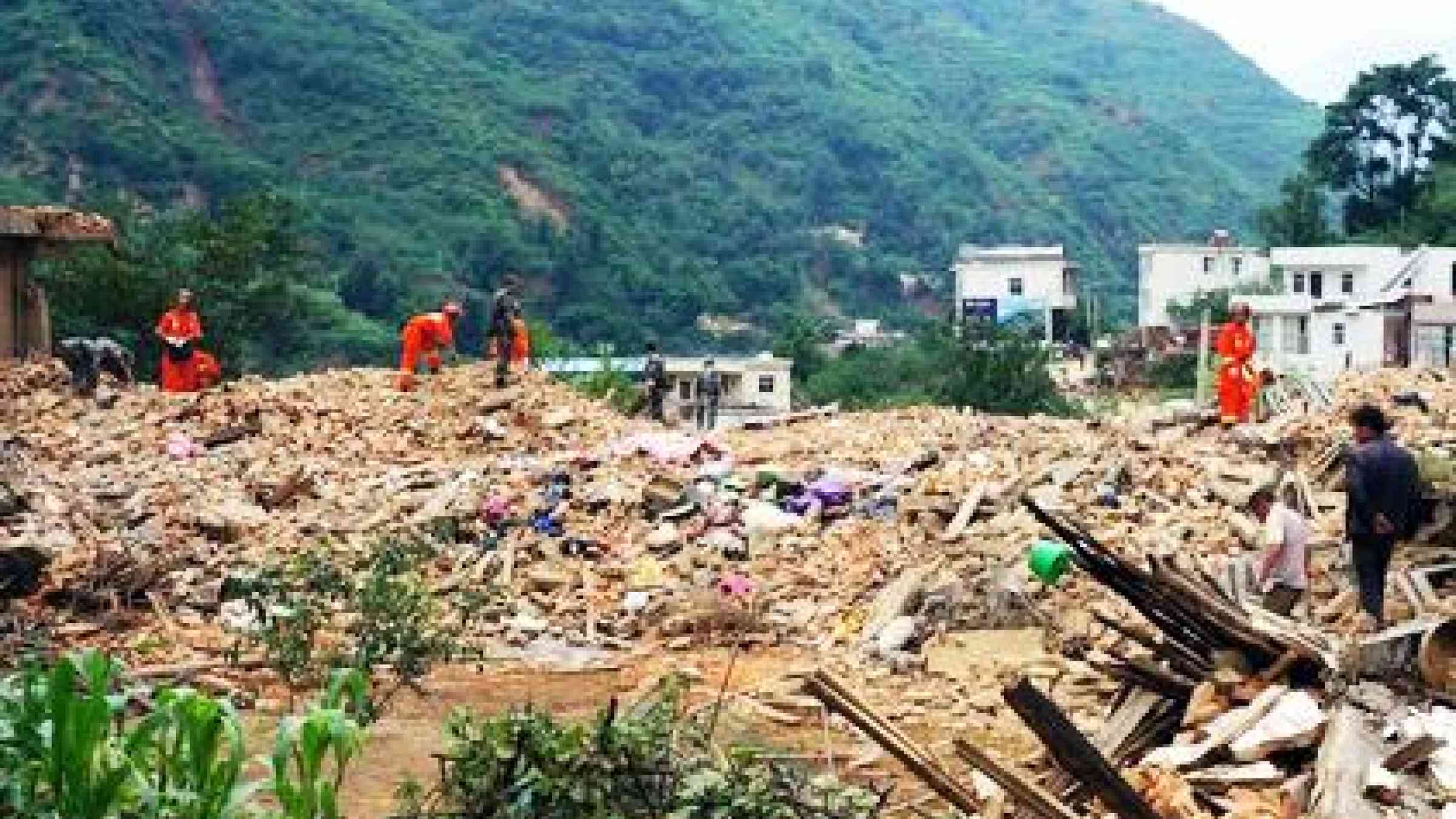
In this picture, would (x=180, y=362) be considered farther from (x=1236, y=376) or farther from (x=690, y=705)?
(x=690, y=705)

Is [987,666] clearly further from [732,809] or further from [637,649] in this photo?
[732,809]

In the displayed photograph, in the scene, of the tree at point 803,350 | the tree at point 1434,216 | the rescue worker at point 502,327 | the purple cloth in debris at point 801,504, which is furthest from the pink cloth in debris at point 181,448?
the tree at point 1434,216

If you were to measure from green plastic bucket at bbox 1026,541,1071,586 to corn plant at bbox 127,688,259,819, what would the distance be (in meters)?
7.17

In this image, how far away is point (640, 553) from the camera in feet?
43.0

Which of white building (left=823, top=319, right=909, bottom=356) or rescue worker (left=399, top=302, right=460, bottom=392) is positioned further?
white building (left=823, top=319, right=909, bottom=356)

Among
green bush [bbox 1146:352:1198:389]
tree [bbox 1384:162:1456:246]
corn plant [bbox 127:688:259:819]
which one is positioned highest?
tree [bbox 1384:162:1456:246]

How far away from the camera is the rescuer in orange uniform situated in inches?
628

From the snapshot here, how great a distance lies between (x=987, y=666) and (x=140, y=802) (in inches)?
254

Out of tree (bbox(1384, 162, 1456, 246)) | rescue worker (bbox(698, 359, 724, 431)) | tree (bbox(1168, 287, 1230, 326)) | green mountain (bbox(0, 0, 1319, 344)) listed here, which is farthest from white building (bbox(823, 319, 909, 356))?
rescue worker (bbox(698, 359, 724, 431))

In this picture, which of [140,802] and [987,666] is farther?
[987,666]

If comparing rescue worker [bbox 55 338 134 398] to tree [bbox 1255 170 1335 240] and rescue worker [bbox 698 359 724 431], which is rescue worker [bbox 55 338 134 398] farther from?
tree [bbox 1255 170 1335 240]

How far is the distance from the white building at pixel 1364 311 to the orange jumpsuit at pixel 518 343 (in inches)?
1192

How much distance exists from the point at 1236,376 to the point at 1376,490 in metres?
7.73

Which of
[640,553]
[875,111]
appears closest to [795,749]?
[640,553]
